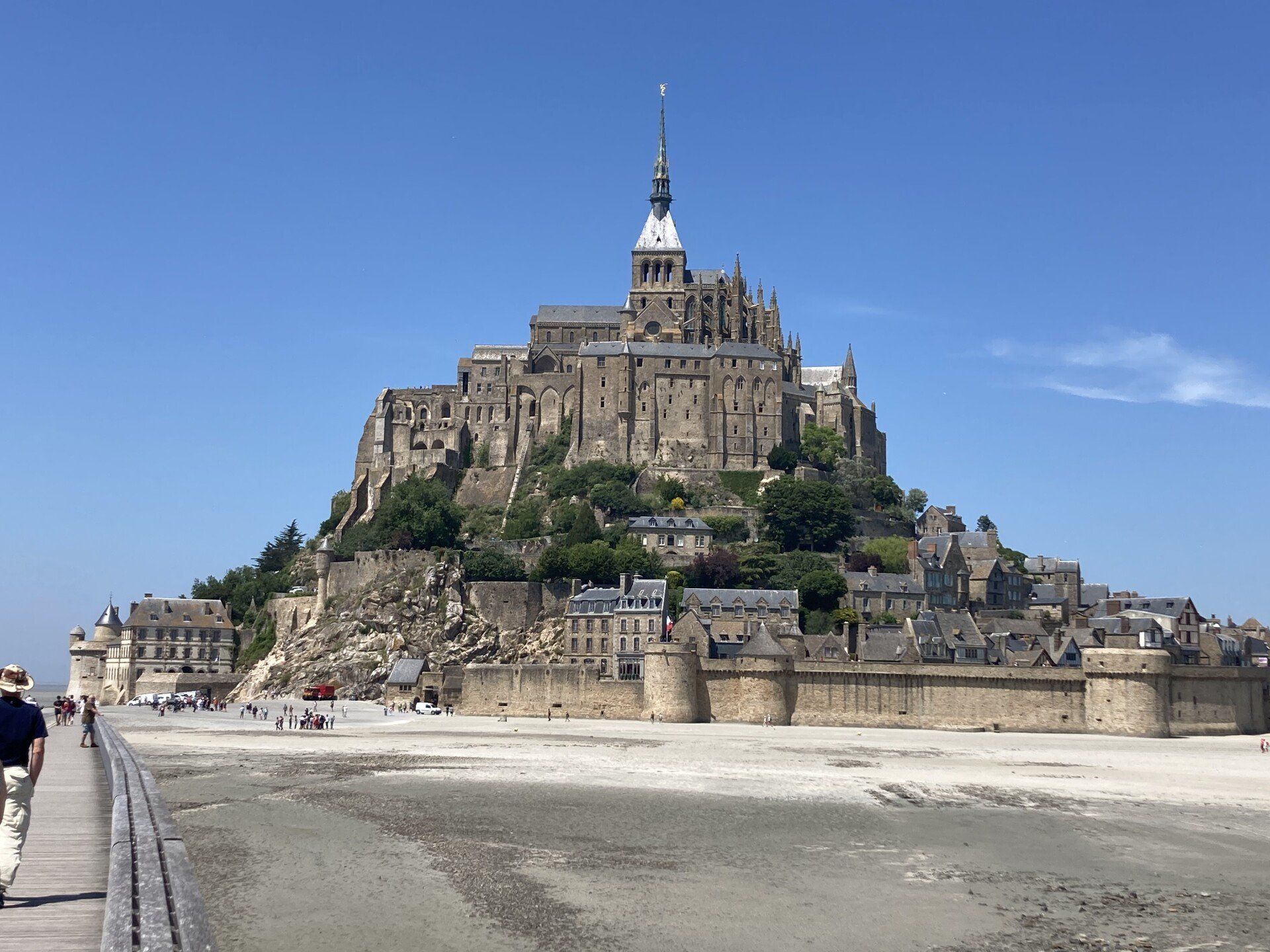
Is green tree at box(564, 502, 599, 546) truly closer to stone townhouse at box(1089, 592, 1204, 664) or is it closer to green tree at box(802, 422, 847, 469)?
green tree at box(802, 422, 847, 469)

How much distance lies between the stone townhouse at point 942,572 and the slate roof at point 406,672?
29.0m

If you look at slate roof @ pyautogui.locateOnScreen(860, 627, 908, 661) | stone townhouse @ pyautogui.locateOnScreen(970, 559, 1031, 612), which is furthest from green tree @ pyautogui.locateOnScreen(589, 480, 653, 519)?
slate roof @ pyautogui.locateOnScreen(860, 627, 908, 661)

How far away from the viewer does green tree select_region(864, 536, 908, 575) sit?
259 feet

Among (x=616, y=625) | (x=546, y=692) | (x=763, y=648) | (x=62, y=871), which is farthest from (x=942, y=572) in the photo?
(x=62, y=871)

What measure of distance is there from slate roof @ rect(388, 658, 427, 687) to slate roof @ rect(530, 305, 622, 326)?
46589 mm

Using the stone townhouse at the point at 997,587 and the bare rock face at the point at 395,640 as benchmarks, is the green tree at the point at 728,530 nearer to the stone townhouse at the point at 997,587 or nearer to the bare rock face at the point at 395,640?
the stone townhouse at the point at 997,587

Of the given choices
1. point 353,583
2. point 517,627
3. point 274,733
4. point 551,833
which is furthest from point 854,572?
point 551,833

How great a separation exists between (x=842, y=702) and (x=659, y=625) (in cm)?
1137

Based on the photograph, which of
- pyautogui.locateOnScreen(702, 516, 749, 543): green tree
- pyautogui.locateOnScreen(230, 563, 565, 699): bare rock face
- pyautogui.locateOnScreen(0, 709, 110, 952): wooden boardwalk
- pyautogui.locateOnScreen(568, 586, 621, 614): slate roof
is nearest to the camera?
pyautogui.locateOnScreen(0, 709, 110, 952): wooden boardwalk

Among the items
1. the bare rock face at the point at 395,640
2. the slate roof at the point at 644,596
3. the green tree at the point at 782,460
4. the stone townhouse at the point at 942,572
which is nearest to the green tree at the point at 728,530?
the green tree at the point at 782,460

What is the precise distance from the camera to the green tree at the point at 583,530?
78500 mm

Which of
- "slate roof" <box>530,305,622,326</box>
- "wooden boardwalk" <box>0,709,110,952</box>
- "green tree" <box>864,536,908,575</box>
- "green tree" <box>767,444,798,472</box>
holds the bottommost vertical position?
"wooden boardwalk" <box>0,709,110,952</box>

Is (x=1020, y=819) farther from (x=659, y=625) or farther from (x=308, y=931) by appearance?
(x=659, y=625)

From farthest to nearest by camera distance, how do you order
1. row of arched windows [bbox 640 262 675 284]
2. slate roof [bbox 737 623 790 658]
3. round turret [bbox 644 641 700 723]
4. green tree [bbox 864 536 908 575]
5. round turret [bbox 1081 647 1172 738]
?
row of arched windows [bbox 640 262 675 284] → green tree [bbox 864 536 908 575] → slate roof [bbox 737 623 790 658] → round turret [bbox 644 641 700 723] → round turret [bbox 1081 647 1172 738]
